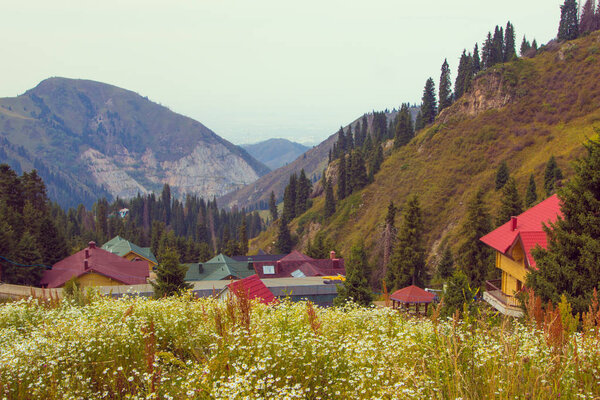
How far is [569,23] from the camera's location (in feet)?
340

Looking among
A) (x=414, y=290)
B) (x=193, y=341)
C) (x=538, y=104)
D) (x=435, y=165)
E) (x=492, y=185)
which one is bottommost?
(x=414, y=290)

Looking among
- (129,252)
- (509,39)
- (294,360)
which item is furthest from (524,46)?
(294,360)

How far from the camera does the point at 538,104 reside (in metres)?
84.7

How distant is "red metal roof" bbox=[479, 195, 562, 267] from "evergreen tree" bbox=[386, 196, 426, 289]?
17.3 m

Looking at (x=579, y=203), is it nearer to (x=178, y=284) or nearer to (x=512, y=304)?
(x=512, y=304)

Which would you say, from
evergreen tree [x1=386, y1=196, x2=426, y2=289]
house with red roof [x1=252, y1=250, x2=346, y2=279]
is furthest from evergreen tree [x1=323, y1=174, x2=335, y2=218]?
evergreen tree [x1=386, y1=196, x2=426, y2=289]

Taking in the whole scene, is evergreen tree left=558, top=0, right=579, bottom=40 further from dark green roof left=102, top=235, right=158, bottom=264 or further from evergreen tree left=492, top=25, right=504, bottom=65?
dark green roof left=102, top=235, right=158, bottom=264

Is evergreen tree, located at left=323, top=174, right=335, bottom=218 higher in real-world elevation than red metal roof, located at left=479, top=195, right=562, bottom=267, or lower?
higher

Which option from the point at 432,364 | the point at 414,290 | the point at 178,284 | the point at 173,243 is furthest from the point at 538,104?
the point at 432,364

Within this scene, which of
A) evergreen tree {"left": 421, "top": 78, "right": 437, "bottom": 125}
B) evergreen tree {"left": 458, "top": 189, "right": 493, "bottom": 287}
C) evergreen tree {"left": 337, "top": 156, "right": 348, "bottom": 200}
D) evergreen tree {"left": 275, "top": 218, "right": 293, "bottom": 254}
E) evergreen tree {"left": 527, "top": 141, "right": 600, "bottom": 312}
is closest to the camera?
evergreen tree {"left": 527, "top": 141, "right": 600, "bottom": 312}

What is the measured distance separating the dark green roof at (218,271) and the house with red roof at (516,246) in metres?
35.8

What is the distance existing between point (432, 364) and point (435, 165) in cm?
8557

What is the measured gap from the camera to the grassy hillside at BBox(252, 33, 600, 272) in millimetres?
70000

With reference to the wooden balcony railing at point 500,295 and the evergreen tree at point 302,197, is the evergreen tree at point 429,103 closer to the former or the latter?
the evergreen tree at point 302,197
